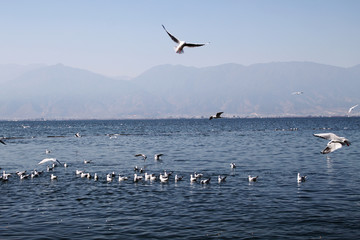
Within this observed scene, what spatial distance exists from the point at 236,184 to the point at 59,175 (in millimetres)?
17609

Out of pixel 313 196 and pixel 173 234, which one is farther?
pixel 313 196

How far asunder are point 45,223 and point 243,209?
11.4 meters

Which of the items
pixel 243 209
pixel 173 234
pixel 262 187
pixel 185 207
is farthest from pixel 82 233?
pixel 262 187

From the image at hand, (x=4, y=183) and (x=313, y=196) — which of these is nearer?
(x=313, y=196)

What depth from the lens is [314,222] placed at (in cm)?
2228

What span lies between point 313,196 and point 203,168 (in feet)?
56.7

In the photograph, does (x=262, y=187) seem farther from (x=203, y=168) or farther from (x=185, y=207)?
(x=203, y=168)

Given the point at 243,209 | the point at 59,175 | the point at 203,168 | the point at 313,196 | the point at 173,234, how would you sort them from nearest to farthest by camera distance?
the point at 173,234 → the point at 243,209 → the point at 313,196 → the point at 59,175 → the point at 203,168

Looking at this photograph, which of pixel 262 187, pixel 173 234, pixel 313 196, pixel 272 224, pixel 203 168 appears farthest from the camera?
pixel 203 168

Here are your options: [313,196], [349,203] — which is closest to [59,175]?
[313,196]

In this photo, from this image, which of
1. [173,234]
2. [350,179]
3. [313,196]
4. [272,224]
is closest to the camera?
[173,234]

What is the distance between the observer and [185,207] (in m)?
25.8

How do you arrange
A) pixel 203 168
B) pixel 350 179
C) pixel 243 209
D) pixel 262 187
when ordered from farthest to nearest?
1. pixel 203 168
2. pixel 350 179
3. pixel 262 187
4. pixel 243 209

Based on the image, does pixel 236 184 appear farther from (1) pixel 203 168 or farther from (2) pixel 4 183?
(2) pixel 4 183
